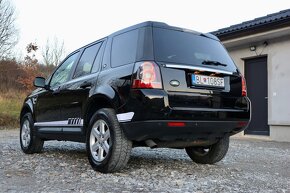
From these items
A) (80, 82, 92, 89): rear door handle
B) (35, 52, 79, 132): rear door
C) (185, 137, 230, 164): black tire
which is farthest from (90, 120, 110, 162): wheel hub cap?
(185, 137, 230, 164): black tire

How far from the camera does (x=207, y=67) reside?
453 cm

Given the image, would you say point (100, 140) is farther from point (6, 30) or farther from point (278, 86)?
point (6, 30)

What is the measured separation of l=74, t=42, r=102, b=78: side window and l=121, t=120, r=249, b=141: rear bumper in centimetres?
146

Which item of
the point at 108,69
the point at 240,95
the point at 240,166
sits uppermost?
the point at 108,69

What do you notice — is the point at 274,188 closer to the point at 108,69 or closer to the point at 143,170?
the point at 143,170

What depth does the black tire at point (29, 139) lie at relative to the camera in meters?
6.40

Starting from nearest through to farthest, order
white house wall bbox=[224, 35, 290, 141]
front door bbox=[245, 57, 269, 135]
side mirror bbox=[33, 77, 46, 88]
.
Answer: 1. side mirror bbox=[33, 77, 46, 88]
2. white house wall bbox=[224, 35, 290, 141]
3. front door bbox=[245, 57, 269, 135]

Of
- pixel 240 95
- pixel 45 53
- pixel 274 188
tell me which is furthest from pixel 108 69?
pixel 45 53

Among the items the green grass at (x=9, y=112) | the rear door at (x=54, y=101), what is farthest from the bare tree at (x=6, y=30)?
the rear door at (x=54, y=101)

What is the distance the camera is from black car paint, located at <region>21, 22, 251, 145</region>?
13.2ft

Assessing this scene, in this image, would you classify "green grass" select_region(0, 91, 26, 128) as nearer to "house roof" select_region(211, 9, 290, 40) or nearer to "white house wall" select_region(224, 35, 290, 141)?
"house roof" select_region(211, 9, 290, 40)

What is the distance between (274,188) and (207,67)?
1580mm

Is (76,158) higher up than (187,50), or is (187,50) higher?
(187,50)

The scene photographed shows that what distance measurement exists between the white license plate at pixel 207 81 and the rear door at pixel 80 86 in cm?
133
